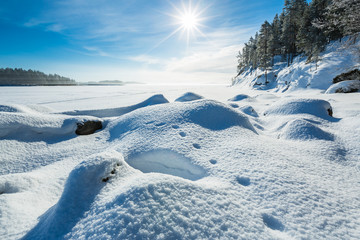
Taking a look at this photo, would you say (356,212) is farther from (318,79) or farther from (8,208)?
(318,79)

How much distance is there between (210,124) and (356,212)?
2953 millimetres

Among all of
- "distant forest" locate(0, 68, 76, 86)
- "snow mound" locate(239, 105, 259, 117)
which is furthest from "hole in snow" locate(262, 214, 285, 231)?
"distant forest" locate(0, 68, 76, 86)

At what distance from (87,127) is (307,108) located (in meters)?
9.17

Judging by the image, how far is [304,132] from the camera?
174 inches

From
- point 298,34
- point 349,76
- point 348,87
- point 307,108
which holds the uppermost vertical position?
point 298,34

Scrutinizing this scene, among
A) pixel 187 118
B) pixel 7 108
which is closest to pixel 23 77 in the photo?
pixel 7 108

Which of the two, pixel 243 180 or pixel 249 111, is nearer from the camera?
pixel 243 180

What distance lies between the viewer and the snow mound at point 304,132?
14.0 feet

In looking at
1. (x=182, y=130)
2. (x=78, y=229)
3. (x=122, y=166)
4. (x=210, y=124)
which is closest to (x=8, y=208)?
(x=78, y=229)

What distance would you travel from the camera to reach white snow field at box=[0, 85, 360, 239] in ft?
5.23

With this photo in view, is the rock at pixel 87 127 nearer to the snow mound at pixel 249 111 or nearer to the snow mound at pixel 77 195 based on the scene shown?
the snow mound at pixel 77 195

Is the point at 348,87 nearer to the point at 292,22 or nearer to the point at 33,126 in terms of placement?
the point at 33,126

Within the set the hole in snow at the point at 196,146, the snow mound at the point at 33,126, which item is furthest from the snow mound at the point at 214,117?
the snow mound at the point at 33,126

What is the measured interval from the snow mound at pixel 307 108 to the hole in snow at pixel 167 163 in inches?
254
